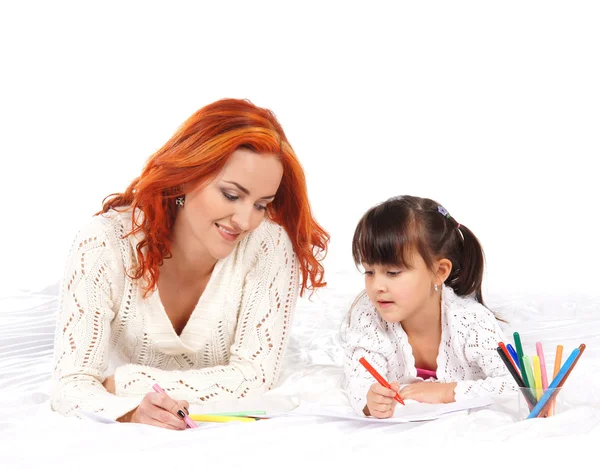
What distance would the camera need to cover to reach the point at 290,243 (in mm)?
1972

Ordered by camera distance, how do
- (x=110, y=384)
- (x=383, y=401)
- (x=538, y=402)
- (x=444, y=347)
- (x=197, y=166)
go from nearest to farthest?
(x=538, y=402) < (x=383, y=401) < (x=197, y=166) < (x=110, y=384) < (x=444, y=347)

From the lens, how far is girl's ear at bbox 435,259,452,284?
188cm

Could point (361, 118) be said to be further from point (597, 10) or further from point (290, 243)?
point (290, 243)

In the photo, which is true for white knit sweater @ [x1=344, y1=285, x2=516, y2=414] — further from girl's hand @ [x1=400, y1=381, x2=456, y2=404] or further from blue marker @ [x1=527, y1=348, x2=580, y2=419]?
blue marker @ [x1=527, y1=348, x2=580, y2=419]

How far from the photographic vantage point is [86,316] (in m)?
1.75

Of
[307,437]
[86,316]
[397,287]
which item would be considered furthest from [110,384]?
[397,287]

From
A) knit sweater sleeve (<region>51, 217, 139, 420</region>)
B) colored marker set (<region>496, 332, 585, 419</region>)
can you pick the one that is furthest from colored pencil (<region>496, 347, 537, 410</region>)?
knit sweater sleeve (<region>51, 217, 139, 420</region>)

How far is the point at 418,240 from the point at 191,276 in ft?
1.71

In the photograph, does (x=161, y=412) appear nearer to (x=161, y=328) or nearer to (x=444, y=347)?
(x=161, y=328)

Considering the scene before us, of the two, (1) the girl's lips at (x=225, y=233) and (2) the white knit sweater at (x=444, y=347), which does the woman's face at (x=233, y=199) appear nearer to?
(1) the girl's lips at (x=225, y=233)

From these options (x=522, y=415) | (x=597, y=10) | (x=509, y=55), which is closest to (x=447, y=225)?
(x=522, y=415)

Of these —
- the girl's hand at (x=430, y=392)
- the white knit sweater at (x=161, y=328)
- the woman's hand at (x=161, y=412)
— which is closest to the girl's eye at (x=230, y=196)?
the white knit sweater at (x=161, y=328)

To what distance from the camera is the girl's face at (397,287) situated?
5.98ft

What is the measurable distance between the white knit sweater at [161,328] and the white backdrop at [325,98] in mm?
1422
